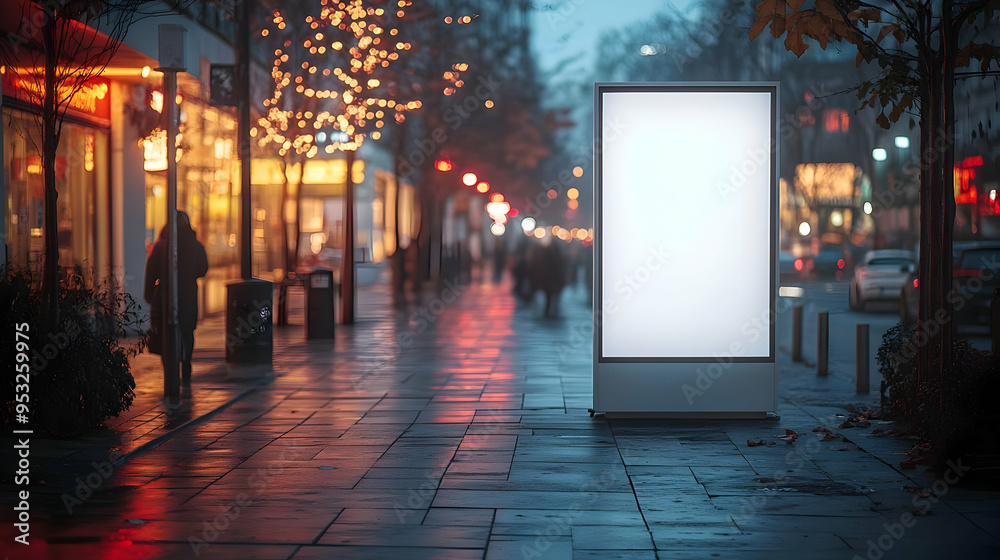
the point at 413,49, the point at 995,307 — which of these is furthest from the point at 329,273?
the point at 995,307

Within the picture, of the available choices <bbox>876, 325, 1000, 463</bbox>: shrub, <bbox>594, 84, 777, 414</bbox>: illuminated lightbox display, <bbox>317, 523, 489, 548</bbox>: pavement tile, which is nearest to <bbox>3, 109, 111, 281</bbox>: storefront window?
<bbox>594, 84, 777, 414</bbox>: illuminated lightbox display

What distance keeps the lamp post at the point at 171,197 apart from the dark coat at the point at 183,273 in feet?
3.99

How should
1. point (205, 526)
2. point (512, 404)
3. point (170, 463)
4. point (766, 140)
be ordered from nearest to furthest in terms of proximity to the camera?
point (205, 526)
point (170, 463)
point (766, 140)
point (512, 404)

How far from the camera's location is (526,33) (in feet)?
110

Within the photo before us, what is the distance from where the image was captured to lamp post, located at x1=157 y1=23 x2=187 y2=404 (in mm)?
10969

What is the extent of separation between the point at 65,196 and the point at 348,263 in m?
6.86

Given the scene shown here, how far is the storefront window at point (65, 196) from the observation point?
14.5 meters

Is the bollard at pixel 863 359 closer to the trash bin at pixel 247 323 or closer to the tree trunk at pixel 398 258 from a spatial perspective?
the trash bin at pixel 247 323

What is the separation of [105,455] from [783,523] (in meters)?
4.91

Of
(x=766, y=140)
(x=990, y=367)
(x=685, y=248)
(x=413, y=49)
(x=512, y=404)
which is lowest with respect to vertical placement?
(x=512, y=404)

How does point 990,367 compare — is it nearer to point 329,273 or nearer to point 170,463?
point 170,463

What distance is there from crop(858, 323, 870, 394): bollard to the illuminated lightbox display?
97.7 inches

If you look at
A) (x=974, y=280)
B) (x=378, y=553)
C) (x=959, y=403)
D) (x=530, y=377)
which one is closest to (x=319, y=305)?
(x=530, y=377)

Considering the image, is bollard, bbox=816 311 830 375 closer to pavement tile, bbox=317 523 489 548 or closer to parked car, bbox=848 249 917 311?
pavement tile, bbox=317 523 489 548
